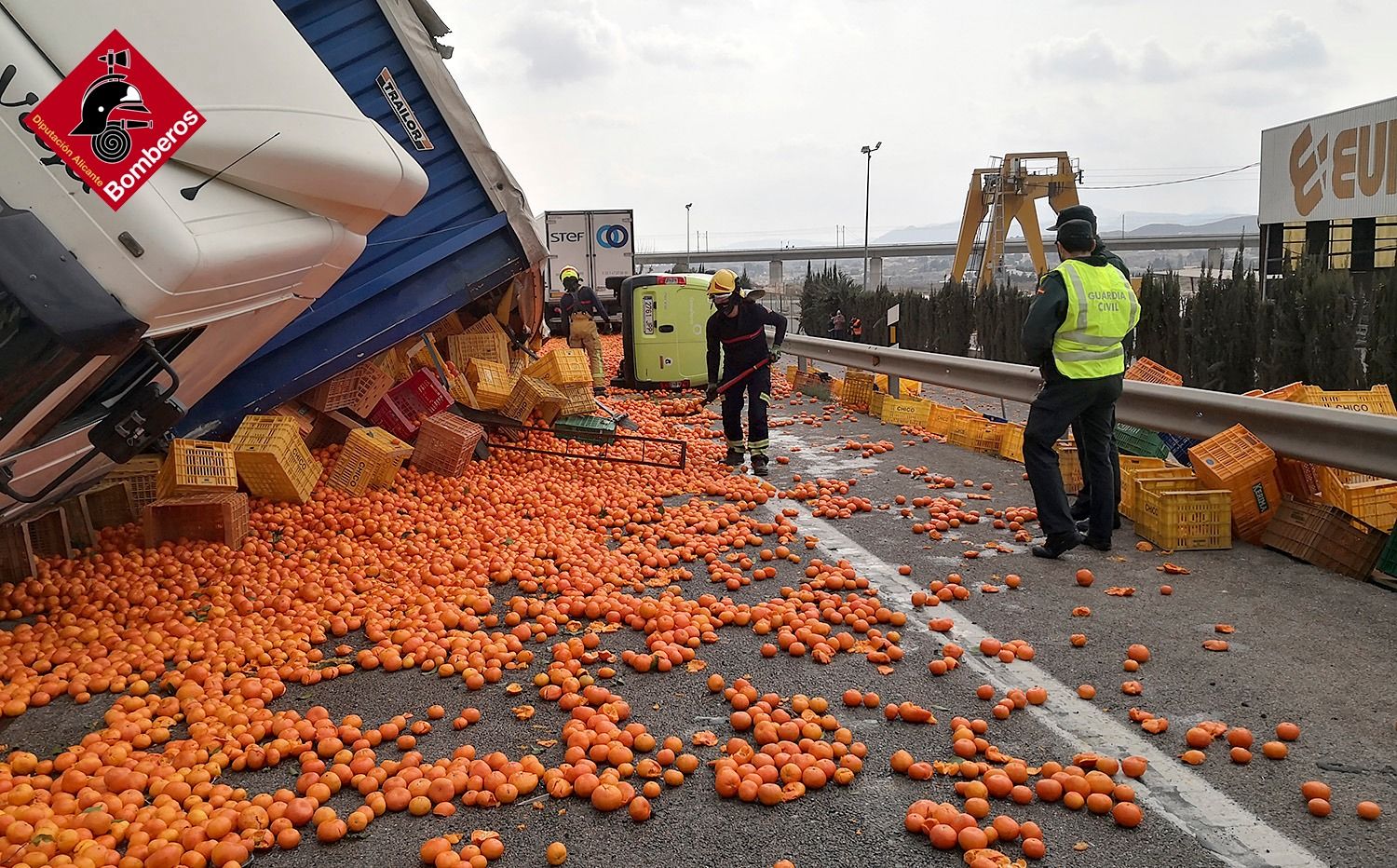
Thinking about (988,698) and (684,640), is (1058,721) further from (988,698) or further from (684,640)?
(684,640)

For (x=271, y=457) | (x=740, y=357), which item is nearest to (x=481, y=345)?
(x=740, y=357)

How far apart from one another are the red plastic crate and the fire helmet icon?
5248 millimetres

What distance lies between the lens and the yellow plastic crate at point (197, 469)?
6152 mm

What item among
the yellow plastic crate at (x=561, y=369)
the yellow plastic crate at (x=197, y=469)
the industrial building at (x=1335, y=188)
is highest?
the industrial building at (x=1335, y=188)

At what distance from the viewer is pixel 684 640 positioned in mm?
4672

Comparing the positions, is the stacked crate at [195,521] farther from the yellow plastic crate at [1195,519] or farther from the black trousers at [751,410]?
the yellow plastic crate at [1195,519]

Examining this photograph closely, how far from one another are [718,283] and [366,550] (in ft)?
16.5

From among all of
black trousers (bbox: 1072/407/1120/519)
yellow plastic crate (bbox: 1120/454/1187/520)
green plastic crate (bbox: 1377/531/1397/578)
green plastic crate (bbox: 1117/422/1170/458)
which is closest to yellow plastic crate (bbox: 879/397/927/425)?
green plastic crate (bbox: 1117/422/1170/458)

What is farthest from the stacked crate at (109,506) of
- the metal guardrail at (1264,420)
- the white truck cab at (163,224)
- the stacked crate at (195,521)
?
the metal guardrail at (1264,420)

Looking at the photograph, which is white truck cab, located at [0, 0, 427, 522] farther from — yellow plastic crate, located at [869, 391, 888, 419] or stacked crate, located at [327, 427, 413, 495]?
yellow plastic crate, located at [869, 391, 888, 419]

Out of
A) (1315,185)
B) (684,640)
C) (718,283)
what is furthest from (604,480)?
(1315,185)

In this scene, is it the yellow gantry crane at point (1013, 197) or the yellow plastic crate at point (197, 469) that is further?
the yellow gantry crane at point (1013, 197)

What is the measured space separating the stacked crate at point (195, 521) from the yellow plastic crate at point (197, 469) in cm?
11

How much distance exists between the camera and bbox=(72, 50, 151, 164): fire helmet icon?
3164 mm
